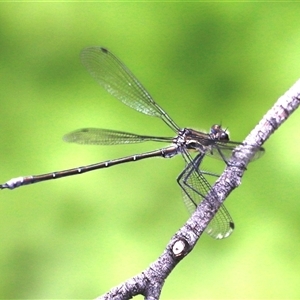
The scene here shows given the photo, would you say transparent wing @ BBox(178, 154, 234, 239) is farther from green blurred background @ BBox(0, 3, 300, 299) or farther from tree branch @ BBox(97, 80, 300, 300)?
green blurred background @ BBox(0, 3, 300, 299)

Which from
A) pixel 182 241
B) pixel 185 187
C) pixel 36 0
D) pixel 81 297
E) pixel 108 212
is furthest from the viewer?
pixel 36 0

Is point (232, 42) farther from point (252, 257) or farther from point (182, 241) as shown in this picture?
point (182, 241)

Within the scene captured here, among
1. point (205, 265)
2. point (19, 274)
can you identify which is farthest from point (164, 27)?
point (19, 274)

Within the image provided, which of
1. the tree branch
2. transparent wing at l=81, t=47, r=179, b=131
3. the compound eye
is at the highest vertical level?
transparent wing at l=81, t=47, r=179, b=131

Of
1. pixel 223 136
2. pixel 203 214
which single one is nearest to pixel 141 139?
pixel 223 136

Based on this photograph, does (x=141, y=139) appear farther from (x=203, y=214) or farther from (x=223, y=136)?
(x=203, y=214)

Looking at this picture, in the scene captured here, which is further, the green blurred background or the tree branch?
the green blurred background

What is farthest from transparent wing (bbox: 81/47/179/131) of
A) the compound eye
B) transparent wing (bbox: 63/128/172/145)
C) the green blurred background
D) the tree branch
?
the tree branch
